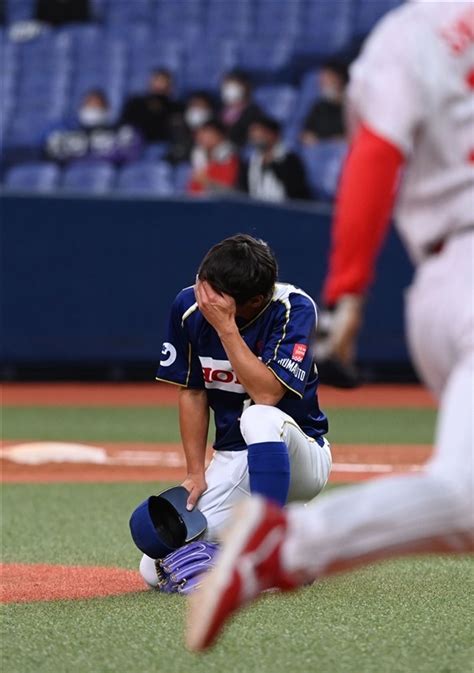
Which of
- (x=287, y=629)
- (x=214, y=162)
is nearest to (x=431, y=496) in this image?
(x=287, y=629)

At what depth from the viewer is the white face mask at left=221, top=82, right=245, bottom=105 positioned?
13.3 m

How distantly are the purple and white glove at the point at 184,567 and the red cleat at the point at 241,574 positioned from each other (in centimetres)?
132

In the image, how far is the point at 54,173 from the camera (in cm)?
1362

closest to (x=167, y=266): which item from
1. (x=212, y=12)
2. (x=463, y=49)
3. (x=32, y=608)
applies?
(x=212, y=12)

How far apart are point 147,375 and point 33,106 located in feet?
12.5

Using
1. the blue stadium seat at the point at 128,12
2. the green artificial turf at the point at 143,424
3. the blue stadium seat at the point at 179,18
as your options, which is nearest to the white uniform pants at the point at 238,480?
the green artificial turf at the point at 143,424

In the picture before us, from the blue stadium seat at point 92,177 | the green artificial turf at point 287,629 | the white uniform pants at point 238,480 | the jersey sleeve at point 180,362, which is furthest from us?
the blue stadium seat at point 92,177

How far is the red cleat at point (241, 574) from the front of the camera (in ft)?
8.86

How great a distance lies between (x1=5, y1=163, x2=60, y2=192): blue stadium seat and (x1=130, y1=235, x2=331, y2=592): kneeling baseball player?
9486 mm

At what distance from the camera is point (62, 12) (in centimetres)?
1558

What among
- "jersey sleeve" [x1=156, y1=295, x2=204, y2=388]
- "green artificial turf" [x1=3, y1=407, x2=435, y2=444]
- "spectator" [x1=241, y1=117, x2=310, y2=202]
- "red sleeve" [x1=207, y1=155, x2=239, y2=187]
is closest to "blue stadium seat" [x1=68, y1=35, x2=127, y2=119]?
"red sleeve" [x1=207, y1=155, x2=239, y2=187]

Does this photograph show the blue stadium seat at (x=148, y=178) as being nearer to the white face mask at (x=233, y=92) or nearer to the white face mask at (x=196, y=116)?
the white face mask at (x=196, y=116)

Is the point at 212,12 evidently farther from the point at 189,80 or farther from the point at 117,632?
the point at 117,632

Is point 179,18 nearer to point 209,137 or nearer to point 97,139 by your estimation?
point 97,139
